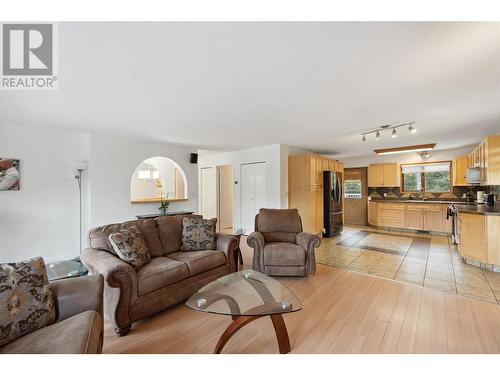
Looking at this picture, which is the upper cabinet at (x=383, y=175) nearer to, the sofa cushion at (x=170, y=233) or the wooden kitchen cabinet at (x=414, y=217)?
the wooden kitchen cabinet at (x=414, y=217)

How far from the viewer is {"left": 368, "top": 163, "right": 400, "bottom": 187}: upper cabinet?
251 inches

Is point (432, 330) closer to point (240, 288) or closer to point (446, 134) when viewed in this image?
point (240, 288)

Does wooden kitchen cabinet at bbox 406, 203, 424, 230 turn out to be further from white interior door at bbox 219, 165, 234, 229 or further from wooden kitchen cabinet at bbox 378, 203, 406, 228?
white interior door at bbox 219, 165, 234, 229

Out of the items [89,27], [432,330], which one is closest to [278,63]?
[89,27]

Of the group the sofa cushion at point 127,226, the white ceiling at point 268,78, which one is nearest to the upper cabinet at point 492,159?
the white ceiling at point 268,78

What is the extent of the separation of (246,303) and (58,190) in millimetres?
3968

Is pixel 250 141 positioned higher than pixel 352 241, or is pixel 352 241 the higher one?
pixel 250 141

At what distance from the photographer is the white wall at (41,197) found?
3.32m

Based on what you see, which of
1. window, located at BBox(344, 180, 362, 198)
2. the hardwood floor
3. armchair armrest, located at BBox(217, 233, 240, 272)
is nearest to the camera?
the hardwood floor

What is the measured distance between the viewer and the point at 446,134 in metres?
4.10

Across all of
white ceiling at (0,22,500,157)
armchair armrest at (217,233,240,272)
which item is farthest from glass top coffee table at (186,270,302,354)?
white ceiling at (0,22,500,157)

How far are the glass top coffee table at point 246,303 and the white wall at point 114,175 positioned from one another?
10.4ft

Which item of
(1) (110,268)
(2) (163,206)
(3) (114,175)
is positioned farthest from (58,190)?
(1) (110,268)
